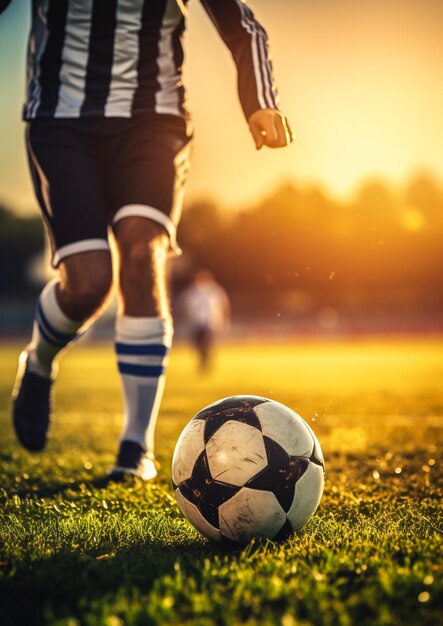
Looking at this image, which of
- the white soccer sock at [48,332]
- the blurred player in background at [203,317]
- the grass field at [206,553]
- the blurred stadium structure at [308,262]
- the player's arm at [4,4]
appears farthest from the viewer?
the blurred stadium structure at [308,262]

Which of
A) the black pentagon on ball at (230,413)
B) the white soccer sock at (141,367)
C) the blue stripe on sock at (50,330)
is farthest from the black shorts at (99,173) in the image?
the black pentagon on ball at (230,413)

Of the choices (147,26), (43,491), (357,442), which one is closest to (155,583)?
(43,491)

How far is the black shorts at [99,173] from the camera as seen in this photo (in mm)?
3062

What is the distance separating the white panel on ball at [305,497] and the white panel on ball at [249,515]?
6cm

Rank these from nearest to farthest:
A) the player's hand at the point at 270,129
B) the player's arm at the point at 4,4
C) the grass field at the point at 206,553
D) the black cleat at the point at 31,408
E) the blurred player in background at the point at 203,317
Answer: the grass field at the point at 206,553
the player's hand at the point at 270,129
the player's arm at the point at 4,4
the black cleat at the point at 31,408
the blurred player in background at the point at 203,317

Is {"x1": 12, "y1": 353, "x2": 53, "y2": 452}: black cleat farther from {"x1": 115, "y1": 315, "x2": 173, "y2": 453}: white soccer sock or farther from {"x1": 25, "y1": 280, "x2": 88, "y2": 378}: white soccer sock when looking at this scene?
{"x1": 115, "y1": 315, "x2": 173, "y2": 453}: white soccer sock

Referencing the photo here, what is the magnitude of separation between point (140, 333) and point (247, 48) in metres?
1.34

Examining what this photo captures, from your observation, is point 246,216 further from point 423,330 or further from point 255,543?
point 255,543

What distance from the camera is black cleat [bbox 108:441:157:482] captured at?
10.0 ft

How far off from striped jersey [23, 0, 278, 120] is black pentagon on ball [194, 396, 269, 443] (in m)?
1.36

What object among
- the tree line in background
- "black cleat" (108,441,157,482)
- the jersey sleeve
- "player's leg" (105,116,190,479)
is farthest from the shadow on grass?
the tree line in background

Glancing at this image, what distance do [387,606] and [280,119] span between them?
2017 millimetres

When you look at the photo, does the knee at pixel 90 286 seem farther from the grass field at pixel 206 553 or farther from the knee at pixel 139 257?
the grass field at pixel 206 553

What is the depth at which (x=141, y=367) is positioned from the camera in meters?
3.14
